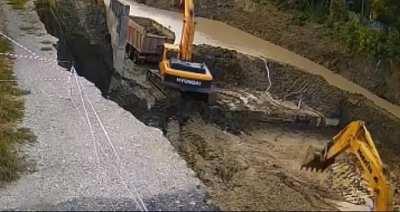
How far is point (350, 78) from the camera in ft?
111

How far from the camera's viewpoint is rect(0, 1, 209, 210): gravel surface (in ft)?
54.0

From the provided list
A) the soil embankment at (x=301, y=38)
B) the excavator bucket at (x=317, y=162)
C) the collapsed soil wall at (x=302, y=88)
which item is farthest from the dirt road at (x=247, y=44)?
the excavator bucket at (x=317, y=162)

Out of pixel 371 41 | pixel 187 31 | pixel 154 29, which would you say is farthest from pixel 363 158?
pixel 154 29

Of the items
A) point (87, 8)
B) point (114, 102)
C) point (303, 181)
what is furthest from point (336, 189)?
point (87, 8)

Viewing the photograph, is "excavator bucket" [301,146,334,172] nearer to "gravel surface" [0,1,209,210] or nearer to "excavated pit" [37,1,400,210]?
"excavated pit" [37,1,400,210]

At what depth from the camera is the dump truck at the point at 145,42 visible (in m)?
29.2

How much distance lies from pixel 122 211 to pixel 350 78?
21.0 m

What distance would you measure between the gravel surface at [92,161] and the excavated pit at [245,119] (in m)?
0.94

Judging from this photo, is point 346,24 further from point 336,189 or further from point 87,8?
point 336,189

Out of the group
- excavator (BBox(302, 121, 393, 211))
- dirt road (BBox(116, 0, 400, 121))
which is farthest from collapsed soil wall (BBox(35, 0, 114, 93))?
excavator (BBox(302, 121, 393, 211))

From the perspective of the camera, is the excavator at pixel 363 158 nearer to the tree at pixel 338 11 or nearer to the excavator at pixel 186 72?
the excavator at pixel 186 72

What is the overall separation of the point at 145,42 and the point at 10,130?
10214mm

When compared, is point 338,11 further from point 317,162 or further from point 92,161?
point 92,161

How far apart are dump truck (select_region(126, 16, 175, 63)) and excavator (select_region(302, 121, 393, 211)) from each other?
42.5 ft
